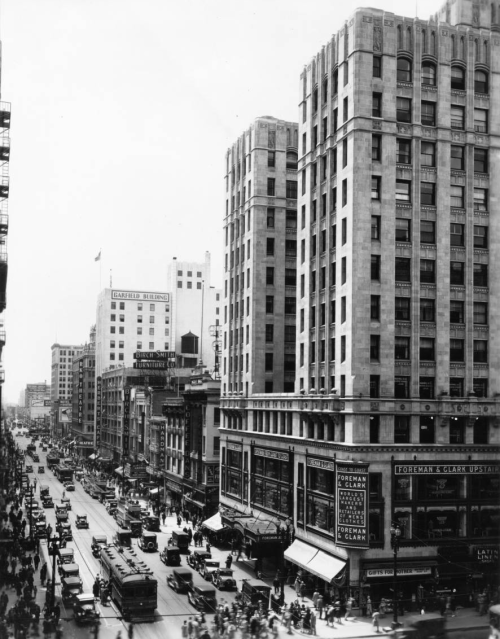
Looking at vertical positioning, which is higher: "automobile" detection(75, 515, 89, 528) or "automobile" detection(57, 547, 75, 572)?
"automobile" detection(57, 547, 75, 572)

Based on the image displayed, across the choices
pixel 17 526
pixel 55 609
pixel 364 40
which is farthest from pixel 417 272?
pixel 17 526

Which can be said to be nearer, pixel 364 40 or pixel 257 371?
pixel 364 40

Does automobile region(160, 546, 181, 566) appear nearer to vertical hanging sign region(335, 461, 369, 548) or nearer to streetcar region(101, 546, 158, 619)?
streetcar region(101, 546, 158, 619)

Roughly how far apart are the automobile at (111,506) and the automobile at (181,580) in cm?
3547

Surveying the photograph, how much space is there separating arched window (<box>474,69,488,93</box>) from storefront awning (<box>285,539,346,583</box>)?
35304mm

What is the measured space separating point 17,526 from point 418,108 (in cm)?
5013

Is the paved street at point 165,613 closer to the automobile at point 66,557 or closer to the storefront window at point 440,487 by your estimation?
the automobile at point 66,557

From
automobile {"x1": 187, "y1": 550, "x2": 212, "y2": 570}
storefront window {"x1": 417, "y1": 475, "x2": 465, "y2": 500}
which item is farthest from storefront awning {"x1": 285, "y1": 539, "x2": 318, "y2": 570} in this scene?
storefront window {"x1": 417, "y1": 475, "x2": 465, "y2": 500}

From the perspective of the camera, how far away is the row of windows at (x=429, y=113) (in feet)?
178

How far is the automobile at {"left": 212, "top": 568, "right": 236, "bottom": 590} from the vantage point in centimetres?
5188

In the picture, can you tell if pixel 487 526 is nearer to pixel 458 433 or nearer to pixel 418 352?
pixel 458 433

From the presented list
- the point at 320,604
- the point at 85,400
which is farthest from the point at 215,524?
the point at 85,400

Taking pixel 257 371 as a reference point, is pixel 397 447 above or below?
below

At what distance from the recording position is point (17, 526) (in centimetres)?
A: 6975
